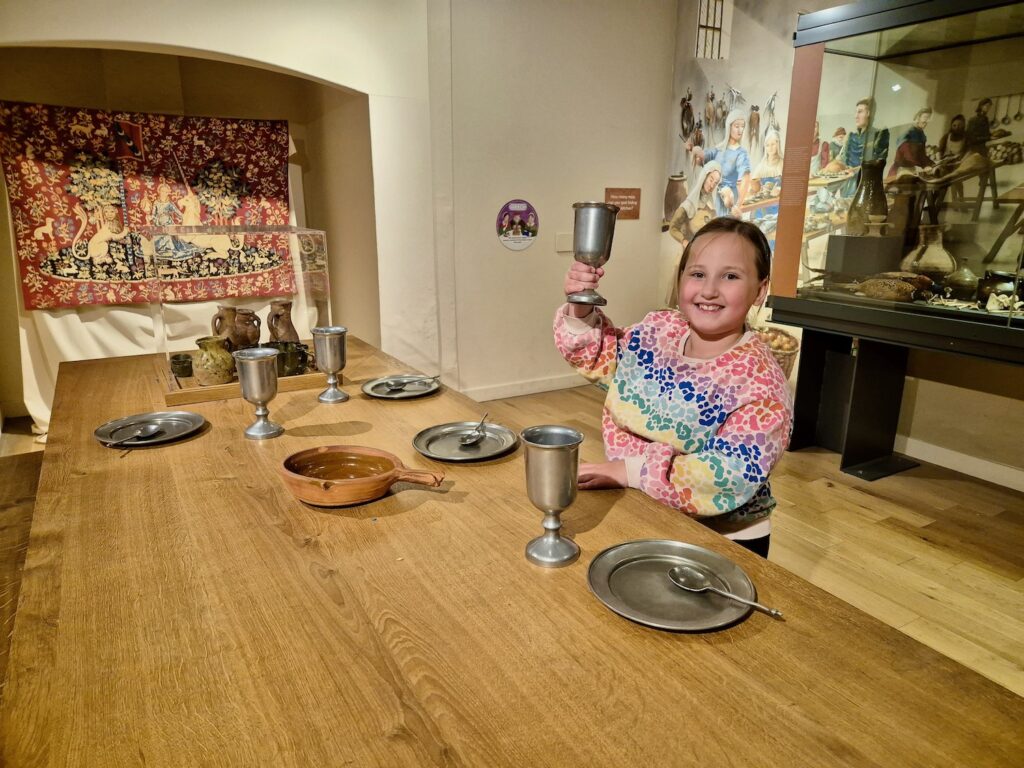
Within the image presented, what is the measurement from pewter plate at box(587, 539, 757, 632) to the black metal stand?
8.71 ft

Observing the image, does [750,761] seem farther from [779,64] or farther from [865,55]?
[779,64]

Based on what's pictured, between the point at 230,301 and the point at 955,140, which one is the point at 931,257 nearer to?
the point at 955,140

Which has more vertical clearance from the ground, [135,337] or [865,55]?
[865,55]

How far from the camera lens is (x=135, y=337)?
14.3 feet

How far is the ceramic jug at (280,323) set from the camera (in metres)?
2.26

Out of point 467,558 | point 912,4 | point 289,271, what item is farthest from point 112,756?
point 912,4

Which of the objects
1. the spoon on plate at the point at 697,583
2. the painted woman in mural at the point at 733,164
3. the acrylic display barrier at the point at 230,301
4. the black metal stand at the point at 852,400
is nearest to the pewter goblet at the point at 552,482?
the spoon on plate at the point at 697,583

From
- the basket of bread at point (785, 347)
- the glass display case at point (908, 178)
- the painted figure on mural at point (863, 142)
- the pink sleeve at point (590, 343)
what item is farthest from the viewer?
the basket of bread at point (785, 347)

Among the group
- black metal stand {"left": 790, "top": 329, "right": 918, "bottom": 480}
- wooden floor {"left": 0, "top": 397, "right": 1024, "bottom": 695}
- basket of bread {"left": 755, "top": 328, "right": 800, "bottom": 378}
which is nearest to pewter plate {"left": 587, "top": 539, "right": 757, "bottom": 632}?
wooden floor {"left": 0, "top": 397, "right": 1024, "bottom": 695}

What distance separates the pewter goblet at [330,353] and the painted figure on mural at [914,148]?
2672 mm

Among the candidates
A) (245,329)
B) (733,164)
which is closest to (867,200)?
(733,164)

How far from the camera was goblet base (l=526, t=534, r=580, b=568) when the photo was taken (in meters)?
1.09

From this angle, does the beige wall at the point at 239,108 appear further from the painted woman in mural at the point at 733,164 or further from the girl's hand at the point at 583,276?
the girl's hand at the point at 583,276

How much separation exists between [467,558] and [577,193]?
13.0ft
